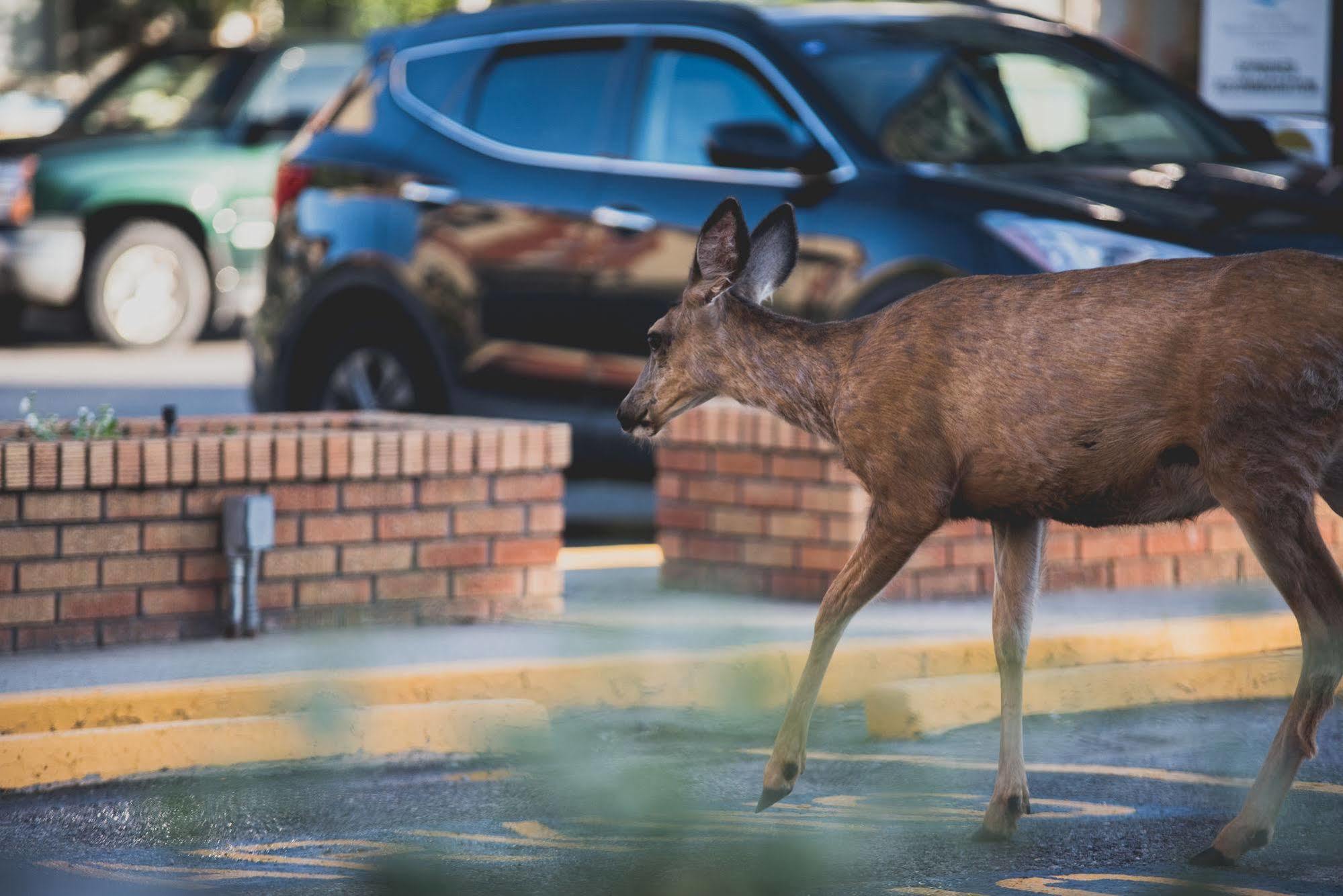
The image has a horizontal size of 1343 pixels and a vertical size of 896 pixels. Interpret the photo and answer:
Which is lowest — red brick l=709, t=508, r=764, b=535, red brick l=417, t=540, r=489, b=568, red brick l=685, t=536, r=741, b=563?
red brick l=685, t=536, r=741, b=563

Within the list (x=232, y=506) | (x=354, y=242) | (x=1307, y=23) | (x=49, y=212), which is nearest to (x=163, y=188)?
(x=49, y=212)

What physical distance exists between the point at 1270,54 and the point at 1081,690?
5.46 m

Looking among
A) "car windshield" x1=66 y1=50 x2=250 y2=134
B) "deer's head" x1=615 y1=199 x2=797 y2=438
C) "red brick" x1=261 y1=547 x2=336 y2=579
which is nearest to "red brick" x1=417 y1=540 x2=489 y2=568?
"red brick" x1=261 y1=547 x2=336 y2=579

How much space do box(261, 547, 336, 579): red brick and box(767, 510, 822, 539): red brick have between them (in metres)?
1.57

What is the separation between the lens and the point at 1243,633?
7.53 metres

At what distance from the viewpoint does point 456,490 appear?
7.80m

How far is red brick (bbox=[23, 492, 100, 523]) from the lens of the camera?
7059mm

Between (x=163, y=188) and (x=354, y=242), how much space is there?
8.43m

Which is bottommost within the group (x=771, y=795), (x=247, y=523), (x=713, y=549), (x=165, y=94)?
(x=771, y=795)

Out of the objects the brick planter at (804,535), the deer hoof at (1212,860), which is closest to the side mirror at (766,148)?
the brick planter at (804,535)

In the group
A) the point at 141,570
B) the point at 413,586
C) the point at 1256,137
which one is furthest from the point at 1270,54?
the point at 141,570

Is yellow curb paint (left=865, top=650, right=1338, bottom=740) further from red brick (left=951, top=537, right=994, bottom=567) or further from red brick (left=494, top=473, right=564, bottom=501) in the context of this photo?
red brick (left=494, top=473, right=564, bottom=501)

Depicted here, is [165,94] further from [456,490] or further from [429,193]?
[456,490]

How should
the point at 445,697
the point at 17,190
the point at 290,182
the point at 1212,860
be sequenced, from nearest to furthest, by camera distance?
1. the point at 1212,860
2. the point at 445,697
3. the point at 290,182
4. the point at 17,190
